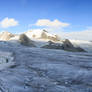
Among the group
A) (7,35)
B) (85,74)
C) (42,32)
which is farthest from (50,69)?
(7,35)

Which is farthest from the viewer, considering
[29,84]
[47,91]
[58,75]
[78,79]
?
[58,75]

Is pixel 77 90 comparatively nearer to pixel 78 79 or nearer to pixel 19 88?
pixel 78 79

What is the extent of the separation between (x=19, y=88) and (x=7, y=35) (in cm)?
A: 2399

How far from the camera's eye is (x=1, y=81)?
4488 mm

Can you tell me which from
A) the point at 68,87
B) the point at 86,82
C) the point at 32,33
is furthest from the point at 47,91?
the point at 32,33

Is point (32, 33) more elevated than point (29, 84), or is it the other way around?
point (32, 33)

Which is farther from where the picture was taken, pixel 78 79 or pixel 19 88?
pixel 78 79

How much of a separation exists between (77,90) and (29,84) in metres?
1.26

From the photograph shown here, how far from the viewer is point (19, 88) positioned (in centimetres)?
405

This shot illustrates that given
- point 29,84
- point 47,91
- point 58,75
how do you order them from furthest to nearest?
point 58,75 < point 29,84 < point 47,91

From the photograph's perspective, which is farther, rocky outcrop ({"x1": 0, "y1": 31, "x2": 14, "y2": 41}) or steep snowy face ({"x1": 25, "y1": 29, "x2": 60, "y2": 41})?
rocky outcrop ({"x1": 0, "y1": 31, "x2": 14, "y2": 41})

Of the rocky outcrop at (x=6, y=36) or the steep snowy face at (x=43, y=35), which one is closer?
the steep snowy face at (x=43, y=35)

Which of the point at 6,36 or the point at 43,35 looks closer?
the point at 43,35

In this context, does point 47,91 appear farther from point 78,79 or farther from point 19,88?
point 78,79
